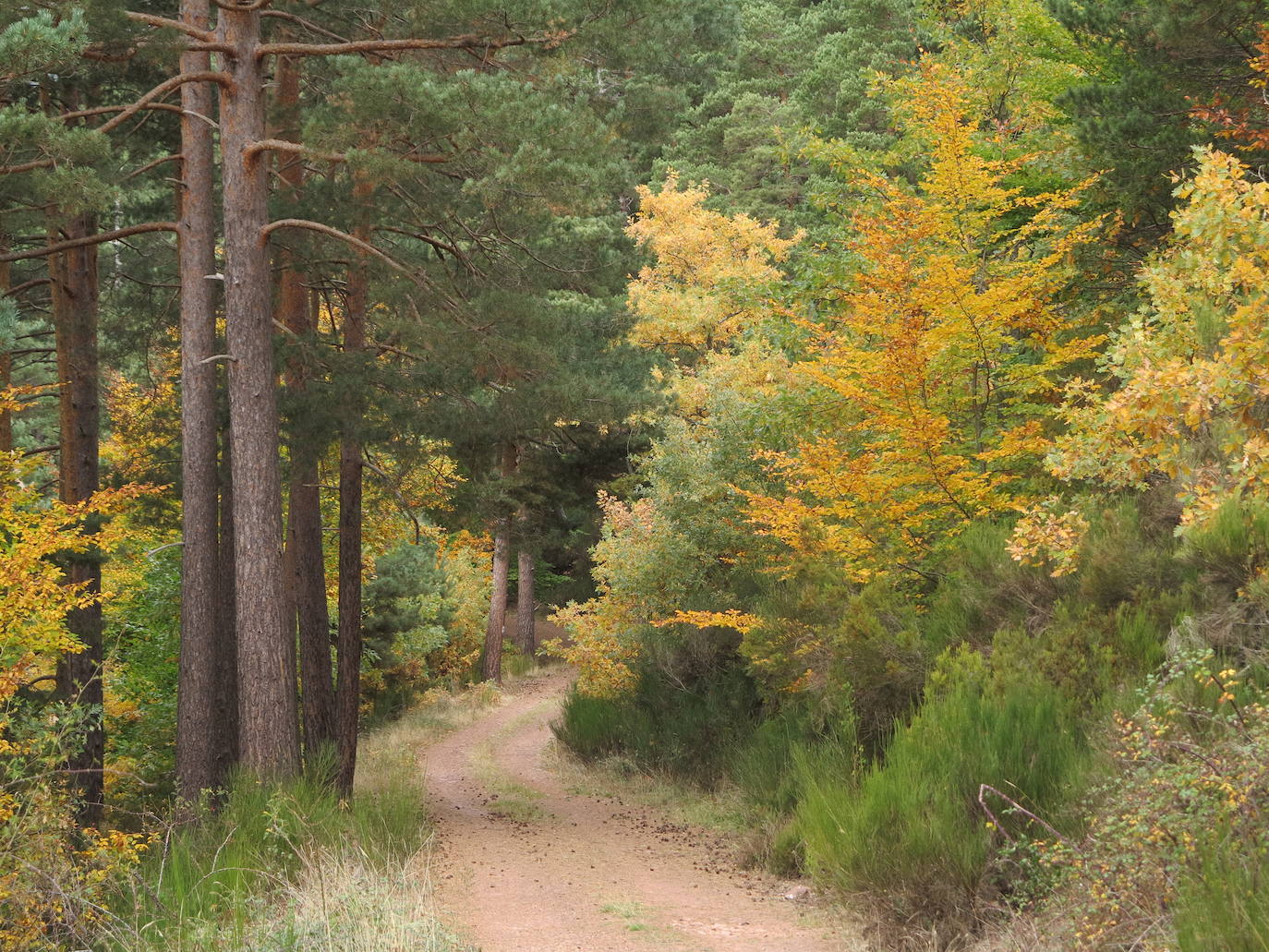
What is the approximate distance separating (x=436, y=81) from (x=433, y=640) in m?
14.3

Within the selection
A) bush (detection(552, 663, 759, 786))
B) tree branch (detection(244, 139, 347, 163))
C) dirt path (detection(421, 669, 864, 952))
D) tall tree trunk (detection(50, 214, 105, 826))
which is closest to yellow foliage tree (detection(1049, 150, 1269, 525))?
dirt path (detection(421, 669, 864, 952))

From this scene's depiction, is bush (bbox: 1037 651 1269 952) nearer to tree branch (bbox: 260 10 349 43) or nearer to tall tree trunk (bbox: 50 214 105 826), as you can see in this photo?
tree branch (bbox: 260 10 349 43)

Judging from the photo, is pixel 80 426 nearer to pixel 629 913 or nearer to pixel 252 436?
pixel 252 436

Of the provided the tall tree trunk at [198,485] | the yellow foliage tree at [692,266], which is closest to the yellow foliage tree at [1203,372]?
the tall tree trunk at [198,485]

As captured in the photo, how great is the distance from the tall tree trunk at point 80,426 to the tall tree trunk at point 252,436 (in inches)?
121

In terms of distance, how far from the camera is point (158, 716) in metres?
15.4

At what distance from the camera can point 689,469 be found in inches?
567

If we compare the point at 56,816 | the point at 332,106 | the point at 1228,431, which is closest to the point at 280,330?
the point at 332,106

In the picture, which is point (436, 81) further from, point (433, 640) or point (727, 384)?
point (433, 640)

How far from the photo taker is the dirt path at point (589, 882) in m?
7.42

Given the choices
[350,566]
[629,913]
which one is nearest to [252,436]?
[350,566]

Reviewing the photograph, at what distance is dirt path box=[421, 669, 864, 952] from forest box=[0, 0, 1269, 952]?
40 centimetres

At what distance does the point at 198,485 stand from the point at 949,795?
289 inches

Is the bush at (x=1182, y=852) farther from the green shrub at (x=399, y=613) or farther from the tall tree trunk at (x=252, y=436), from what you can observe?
the green shrub at (x=399, y=613)
